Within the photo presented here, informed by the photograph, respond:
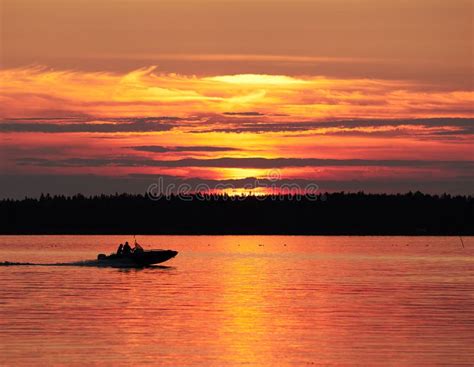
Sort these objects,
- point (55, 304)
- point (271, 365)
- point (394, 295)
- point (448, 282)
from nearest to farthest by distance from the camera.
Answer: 1. point (271, 365)
2. point (55, 304)
3. point (394, 295)
4. point (448, 282)

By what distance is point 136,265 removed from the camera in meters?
85.3

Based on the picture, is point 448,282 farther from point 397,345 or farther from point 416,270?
point 397,345

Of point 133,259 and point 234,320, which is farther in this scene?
point 133,259

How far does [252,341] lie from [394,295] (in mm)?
21787

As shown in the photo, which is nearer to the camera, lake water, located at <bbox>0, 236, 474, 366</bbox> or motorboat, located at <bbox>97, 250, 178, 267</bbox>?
lake water, located at <bbox>0, 236, 474, 366</bbox>

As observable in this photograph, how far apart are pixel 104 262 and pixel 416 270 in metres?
25.1

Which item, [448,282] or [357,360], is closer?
[357,360]

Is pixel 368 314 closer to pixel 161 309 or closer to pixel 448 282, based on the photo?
pixel 161 309

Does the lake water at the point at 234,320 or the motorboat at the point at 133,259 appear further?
the motorboat at the point at 133,259

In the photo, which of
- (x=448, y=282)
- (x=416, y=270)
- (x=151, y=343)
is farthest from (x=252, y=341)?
(x=416, y=270)

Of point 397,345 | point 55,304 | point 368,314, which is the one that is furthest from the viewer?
point 55,304

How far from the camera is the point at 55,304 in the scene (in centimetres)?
5212

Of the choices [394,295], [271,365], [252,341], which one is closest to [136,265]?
[394,295]

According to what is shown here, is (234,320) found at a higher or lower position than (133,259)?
lower
